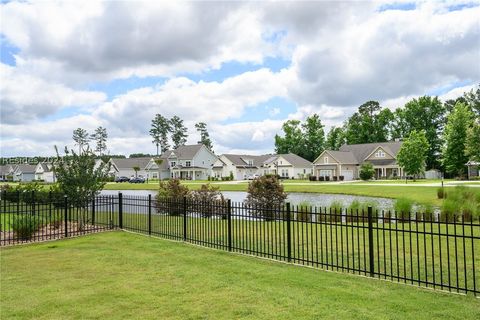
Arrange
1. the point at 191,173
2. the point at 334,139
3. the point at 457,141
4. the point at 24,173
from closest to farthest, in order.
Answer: the point at 457,141 → the point at 191,173 → the point at 334,139 → the point at 24,173

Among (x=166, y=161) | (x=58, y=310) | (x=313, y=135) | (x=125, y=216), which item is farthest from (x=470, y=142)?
(x=166, y=161)

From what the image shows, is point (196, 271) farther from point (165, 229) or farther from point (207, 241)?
point (165, 229)

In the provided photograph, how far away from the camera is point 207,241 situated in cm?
1245

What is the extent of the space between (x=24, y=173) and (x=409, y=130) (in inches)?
4337

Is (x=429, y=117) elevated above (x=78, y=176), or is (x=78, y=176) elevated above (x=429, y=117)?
(x=429, y=117)

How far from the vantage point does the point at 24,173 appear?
4882 inches

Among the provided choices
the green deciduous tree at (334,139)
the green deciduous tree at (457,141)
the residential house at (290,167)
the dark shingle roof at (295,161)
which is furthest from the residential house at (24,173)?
the green deciduous tree at (457,141)

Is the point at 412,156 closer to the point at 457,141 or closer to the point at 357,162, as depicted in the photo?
the point at 457,141

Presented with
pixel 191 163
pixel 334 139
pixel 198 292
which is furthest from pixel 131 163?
pixel 198 292

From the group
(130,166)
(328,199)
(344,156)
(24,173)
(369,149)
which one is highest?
(369,149)

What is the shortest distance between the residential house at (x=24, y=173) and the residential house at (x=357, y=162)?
92722 mm

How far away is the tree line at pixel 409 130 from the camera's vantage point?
6172cm

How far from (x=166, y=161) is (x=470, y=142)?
66583 millimetres

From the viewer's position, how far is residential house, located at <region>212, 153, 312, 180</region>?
86.1 meters
